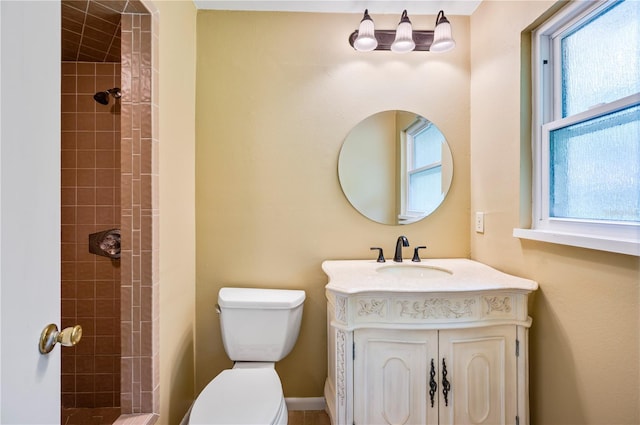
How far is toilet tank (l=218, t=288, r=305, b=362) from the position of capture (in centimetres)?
157

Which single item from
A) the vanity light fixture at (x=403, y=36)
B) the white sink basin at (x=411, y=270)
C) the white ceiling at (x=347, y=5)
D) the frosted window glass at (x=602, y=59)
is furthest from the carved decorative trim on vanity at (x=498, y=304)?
the white ceiling at (x=347, y=5)

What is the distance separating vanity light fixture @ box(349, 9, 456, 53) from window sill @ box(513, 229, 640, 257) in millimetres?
1041

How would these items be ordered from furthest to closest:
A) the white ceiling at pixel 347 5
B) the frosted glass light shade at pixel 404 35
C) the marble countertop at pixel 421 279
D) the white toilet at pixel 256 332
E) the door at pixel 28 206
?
the white ceiling at pixel 347 5
the frosted glass light shade at pixel 404 35
the white toilet at pixel 256 332
the marble countertop at pixel 421 279
the door at pixel 28 206

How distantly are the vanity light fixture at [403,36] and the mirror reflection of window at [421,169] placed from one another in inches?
15.3

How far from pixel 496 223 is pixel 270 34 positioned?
163 centimetres

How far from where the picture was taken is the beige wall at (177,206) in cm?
139

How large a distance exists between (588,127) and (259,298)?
1.56m

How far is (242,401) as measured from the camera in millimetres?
1247

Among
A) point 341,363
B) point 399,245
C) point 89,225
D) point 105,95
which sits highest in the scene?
point 105,95

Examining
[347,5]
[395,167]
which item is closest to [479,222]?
[395,167]

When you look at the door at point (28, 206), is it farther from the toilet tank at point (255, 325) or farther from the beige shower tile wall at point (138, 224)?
the toilet tank at point (255, 325)

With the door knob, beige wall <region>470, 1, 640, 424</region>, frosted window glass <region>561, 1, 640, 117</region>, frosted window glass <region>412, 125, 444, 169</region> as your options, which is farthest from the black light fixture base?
the door knob

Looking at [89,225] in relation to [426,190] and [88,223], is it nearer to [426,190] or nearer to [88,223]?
[88,223]

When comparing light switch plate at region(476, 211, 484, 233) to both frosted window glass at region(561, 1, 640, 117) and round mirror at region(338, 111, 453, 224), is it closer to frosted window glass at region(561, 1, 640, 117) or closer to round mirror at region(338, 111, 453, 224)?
round mirror at region(338, 111, 453, 224)
